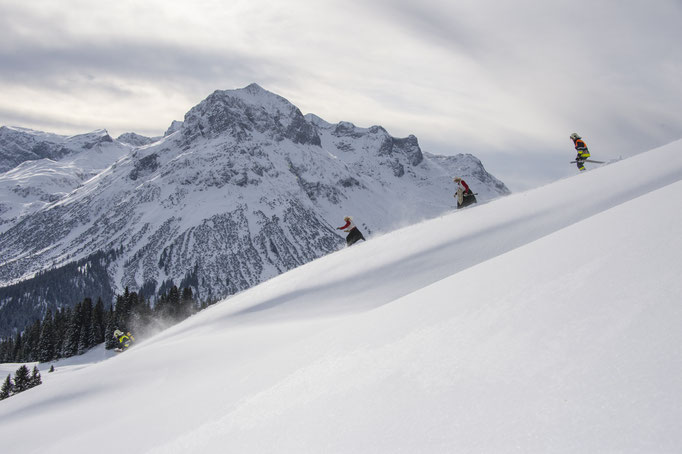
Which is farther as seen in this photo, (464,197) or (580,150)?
(580,150)

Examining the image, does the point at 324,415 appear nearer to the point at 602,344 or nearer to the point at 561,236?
the point at 602,344

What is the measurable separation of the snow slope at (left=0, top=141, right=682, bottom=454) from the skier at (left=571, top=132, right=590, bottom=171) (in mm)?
9965

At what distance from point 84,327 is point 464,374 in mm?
84284

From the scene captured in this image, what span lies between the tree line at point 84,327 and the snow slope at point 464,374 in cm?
6663

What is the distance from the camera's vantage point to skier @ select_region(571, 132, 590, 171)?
19016mm

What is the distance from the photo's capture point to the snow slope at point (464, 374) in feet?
8.10

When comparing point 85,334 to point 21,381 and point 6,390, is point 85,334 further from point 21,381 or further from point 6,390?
point 6,390

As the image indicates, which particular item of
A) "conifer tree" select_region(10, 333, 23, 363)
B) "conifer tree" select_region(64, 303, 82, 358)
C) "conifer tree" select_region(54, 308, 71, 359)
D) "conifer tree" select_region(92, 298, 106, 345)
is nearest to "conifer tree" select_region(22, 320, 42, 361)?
"conifer tree" select_region(10, 333, 23, 363)

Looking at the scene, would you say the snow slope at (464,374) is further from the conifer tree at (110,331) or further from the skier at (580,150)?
the conifer tree at (110,331)

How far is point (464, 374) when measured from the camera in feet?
10.9

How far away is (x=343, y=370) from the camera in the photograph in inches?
180

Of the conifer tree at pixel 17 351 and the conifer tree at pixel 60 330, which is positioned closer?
the conifer tree at pixel 60 330

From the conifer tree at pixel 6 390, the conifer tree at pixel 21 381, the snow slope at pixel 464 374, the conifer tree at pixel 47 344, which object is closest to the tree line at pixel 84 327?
the conifer tree at pixel 47 344

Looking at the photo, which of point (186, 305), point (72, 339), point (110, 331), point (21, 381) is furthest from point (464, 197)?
point (186, 305)
